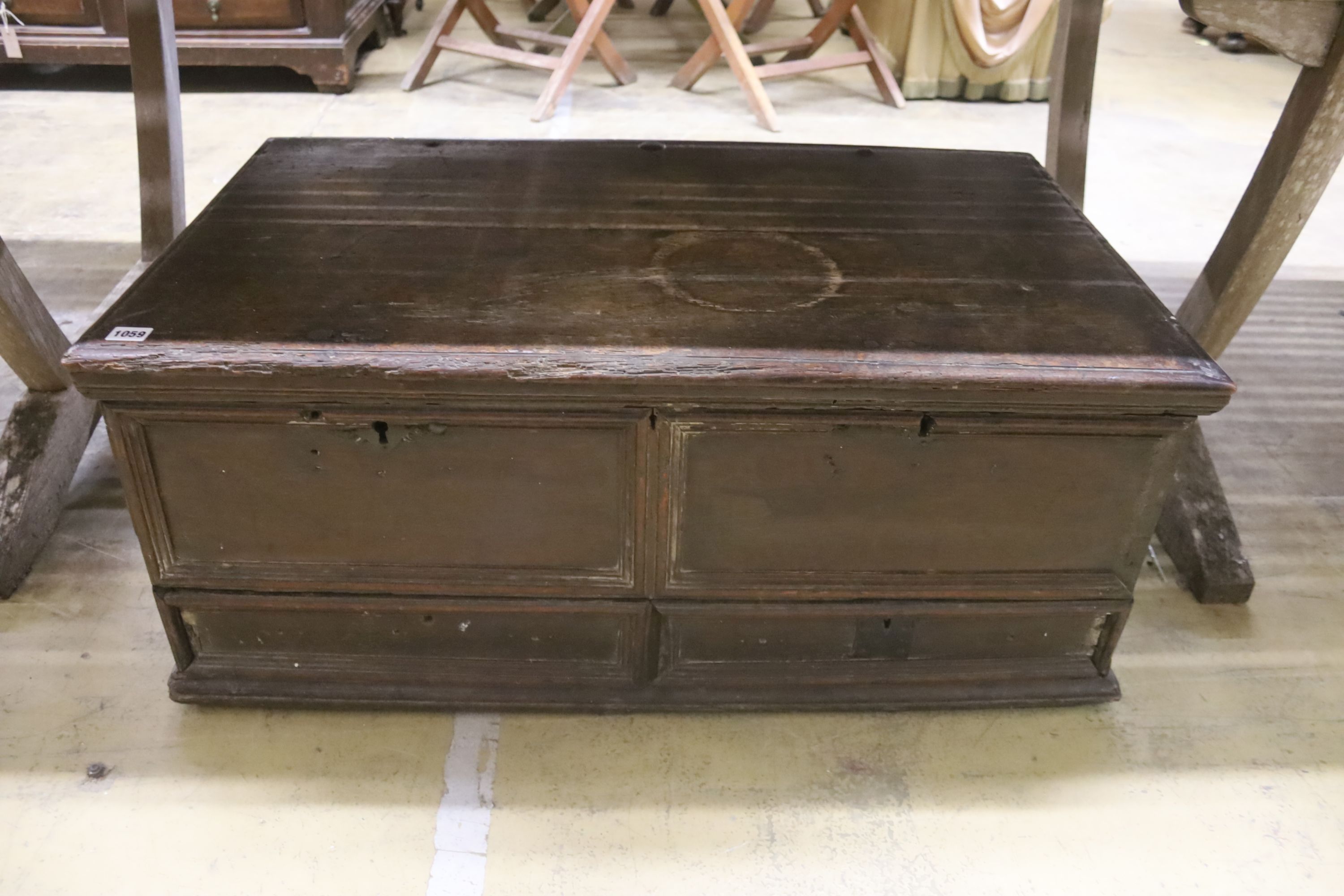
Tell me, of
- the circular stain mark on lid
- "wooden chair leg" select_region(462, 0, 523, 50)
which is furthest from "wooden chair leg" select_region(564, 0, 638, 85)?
the circular stain mark on lid

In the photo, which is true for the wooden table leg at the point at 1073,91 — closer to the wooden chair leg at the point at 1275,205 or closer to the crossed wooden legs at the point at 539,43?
the wooden chair leg at the point at 1275,205

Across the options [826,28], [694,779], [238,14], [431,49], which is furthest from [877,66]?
[694,779]

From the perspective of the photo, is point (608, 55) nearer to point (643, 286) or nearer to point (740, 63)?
point (740, 63)

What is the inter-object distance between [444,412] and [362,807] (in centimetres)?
51

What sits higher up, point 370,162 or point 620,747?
point 370,162

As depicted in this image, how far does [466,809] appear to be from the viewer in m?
1.26

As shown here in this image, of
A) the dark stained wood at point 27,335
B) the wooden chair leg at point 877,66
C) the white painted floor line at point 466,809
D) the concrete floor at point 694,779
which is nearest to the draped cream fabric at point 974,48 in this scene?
the wooden chair leg at point 877,66

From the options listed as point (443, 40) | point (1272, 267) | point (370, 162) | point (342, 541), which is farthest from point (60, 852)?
point (443, 40)

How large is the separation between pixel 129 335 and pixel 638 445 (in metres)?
0.57

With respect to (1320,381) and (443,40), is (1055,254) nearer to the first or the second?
(1320,381)

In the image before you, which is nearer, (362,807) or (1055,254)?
(362,807)

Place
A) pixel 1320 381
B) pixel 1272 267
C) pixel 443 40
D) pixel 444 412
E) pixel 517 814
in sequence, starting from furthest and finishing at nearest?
1. pixel 443 40
2. pixel 1320 381
3. pixel 1272 267
4. pixel 517 814
5. pixel 444 412

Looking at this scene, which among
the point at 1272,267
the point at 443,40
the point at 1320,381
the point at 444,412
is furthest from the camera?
the point at 443,40

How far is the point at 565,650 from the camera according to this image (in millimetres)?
1366
